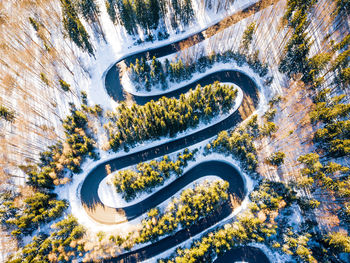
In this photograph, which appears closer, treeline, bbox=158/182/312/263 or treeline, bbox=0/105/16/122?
treeline, bbox=158/182/312/263

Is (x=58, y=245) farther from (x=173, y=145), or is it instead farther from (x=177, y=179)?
(x=173, y=145)

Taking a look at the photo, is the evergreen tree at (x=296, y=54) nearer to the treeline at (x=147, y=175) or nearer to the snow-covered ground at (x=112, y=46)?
the snow-covered ground at (x=112, y=46)

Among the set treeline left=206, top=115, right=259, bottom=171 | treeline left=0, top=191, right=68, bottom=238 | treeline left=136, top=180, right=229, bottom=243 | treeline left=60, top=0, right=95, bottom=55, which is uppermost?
treeline left=60, top=0, right=95, bottom=55

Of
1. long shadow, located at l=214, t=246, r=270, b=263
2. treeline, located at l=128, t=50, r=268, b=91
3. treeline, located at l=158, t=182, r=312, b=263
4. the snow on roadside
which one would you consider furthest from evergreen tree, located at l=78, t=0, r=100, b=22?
long shadow, located at l=214, t=246, r=270, b=263

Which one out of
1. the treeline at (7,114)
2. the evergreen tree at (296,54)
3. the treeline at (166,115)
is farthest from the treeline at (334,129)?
the treeline at (7,114)

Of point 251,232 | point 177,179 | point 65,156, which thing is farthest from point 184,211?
point 65,156

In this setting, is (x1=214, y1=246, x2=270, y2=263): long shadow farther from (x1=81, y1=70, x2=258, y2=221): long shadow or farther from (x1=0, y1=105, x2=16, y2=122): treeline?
(x1=0, y1=105, x2=16, y2=122): treeline

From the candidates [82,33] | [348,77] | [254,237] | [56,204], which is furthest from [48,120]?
[348,77]
